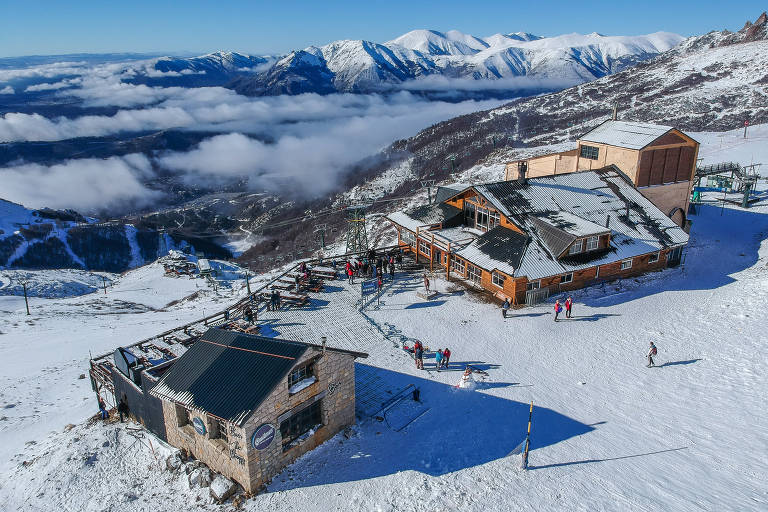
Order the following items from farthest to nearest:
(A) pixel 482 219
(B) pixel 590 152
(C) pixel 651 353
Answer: (B) pixel 590 152 → (A) pixel 482 219 → (C) pixel 651 353

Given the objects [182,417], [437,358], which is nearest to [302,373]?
[182,417]

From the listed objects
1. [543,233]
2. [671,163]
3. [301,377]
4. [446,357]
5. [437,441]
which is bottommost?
[437,441]

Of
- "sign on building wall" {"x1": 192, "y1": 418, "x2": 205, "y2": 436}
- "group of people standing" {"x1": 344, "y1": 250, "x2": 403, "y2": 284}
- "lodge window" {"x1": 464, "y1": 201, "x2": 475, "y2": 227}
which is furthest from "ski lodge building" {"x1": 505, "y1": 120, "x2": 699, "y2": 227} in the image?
"sign on building wall" {"x1": 192, "y1": 418, "x2": 205, "y2": 436}

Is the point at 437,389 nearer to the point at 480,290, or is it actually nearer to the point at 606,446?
the point at 606,446

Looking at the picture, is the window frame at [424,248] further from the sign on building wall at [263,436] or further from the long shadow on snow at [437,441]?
the sign on building wall at [263,436]

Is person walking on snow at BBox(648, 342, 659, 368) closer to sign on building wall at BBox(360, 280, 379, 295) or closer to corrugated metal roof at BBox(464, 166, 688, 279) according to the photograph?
corrugated metal roof at BBox(464, 166, 688, 279)

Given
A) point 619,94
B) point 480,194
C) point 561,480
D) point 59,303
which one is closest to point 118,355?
point 561,480

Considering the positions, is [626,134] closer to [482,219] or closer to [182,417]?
[482,219]
